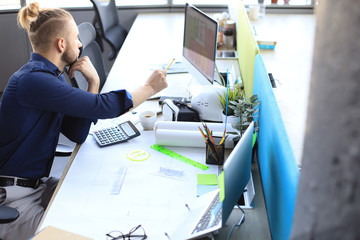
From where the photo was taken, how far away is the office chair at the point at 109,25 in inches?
138

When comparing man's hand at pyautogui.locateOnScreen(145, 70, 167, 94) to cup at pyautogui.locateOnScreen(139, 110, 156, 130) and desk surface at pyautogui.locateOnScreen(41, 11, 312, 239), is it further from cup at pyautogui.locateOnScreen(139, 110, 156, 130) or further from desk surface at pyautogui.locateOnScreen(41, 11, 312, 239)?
desk surface at pyautogui.locateOnScreen(41, 11, 312, 239)

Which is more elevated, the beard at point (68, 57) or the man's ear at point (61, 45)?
the man's ear at point (61, 45)

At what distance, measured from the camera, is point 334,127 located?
0.28 meters

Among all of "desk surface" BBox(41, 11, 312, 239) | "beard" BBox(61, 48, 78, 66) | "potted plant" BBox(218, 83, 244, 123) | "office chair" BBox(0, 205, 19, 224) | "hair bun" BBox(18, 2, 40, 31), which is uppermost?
"hair bun" BBox(18, 2, 40, 31)

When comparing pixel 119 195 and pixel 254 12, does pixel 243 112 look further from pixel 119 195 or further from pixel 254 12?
pixel 254 12

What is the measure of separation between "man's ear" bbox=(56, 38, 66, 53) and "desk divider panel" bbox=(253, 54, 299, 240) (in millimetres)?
857

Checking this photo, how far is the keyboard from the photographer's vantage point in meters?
1.18

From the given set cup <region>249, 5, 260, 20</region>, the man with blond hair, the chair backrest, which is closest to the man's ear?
the man with blond hair

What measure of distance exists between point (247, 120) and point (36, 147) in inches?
35.2

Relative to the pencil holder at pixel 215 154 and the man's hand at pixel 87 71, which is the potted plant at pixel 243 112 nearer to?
the pencil holder at pixel 215 154

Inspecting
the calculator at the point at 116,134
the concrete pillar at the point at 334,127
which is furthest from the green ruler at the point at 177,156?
the concrete pillar at the point at 334,127

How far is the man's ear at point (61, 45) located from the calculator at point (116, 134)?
40 centimetres

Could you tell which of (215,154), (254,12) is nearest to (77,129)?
(215,154)

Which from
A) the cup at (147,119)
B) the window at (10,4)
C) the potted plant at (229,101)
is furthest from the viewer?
the window at (10,4)
